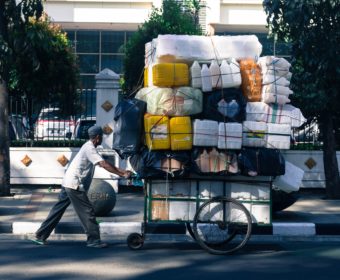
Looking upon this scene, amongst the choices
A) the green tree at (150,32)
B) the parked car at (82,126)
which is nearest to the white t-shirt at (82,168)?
the parked car at (82,126)

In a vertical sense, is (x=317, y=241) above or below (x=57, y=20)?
below

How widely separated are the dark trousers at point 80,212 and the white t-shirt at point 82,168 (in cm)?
10

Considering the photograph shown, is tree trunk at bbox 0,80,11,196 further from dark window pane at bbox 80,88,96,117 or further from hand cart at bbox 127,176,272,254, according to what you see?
hand cart at bbox 127,176,272,254

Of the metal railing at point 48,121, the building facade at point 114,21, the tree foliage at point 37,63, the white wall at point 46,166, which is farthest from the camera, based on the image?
the building facade at point 114,21

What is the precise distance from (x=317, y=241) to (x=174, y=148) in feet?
10.6

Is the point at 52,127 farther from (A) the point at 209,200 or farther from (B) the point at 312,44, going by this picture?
(A) the point at 209,200

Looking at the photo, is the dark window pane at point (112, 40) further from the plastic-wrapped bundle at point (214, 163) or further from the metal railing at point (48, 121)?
the plastic-wrapped bundle at point (214, 163)

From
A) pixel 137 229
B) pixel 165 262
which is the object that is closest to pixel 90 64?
pixel 137 229

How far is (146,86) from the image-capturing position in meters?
11.1

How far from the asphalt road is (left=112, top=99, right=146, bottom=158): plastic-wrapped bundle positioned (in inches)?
54.2

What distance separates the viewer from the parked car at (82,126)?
18453 millimetres

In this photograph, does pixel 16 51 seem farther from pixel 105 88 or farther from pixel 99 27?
pixel 99 27

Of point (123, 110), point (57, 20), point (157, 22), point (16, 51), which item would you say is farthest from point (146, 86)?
point (57, 20)

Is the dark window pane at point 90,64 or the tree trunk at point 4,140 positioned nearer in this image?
the tree trunk at point 4,140
